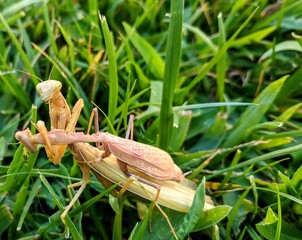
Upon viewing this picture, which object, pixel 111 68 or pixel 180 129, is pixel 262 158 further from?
pixel 111 68

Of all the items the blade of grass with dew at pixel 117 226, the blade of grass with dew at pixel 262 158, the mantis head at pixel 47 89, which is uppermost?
the mantis head at pixel 47 89

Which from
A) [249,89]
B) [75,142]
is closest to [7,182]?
[75,142]

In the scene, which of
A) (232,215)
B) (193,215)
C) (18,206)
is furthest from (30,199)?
(232,215)

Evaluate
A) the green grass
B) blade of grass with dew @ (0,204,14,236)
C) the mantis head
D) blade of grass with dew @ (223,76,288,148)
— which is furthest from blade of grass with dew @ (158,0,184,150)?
blade of grass with dew @ (0,204,14,236)

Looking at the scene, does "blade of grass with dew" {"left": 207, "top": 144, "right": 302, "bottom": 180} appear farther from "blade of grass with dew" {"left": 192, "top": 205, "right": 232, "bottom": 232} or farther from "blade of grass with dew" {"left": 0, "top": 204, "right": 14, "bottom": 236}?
"blade of grass with dew" {"left": 0, "top": 204, "right": 14, "bottom": 236}

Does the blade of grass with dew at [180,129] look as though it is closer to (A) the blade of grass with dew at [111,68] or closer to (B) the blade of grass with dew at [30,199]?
(A) the blade of grass with dew at [111,68]

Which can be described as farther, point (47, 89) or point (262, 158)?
point (262, 158)

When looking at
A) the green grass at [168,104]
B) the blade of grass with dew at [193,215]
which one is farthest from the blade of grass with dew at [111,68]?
the blade of grass with dew at [193,215]
